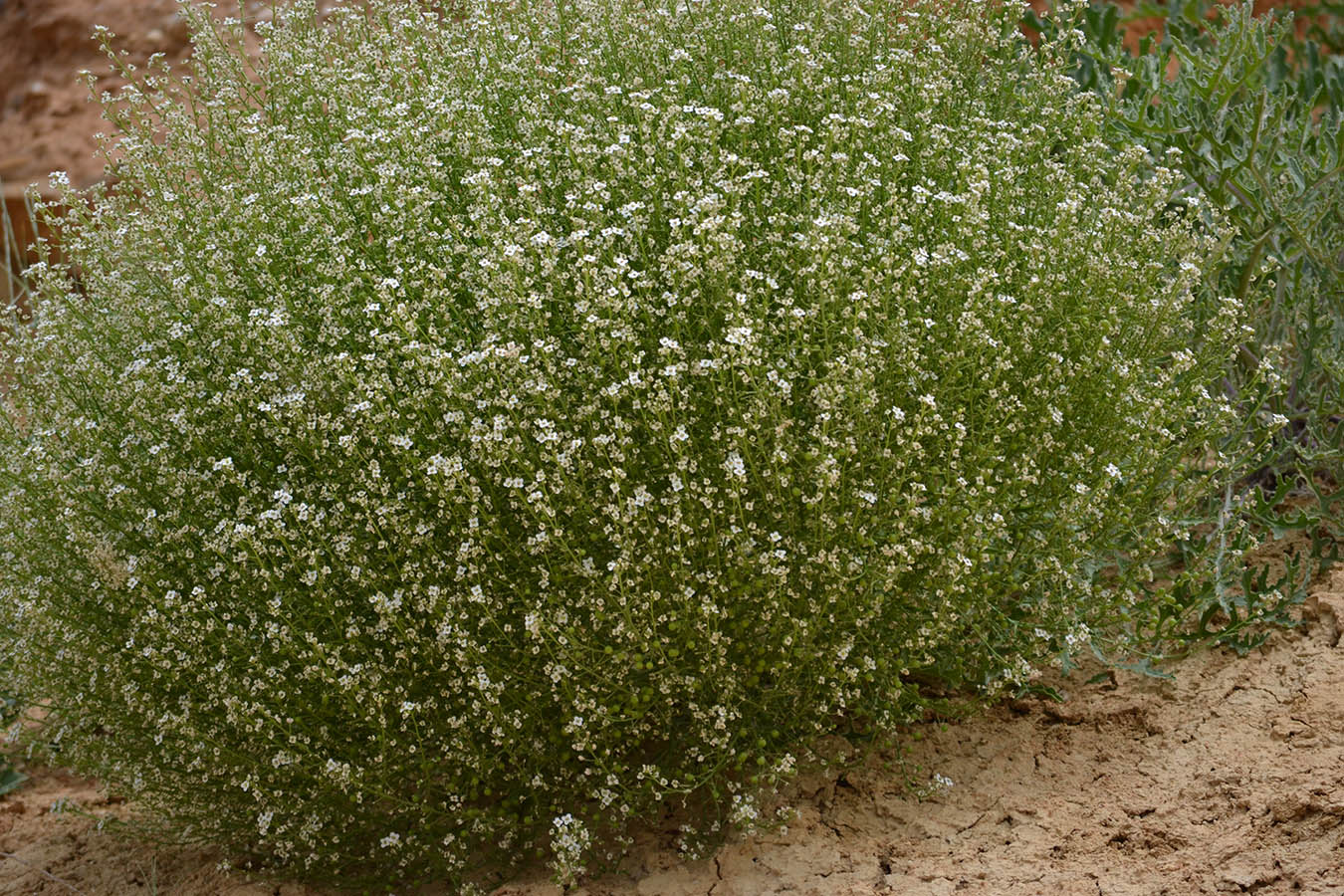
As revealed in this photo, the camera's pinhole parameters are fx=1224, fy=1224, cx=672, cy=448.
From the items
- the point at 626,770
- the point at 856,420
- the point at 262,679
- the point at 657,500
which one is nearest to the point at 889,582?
the point at 856,420

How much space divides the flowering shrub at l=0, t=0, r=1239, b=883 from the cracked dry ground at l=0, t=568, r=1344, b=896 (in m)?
0.20

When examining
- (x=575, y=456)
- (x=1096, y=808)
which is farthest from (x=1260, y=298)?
(x=575, y=456)

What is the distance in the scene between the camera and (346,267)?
3.03m

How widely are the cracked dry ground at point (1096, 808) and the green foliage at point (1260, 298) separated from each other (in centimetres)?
17

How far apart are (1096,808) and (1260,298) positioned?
1.71m

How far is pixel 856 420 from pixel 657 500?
0.51m

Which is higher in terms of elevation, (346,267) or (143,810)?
(346,267)

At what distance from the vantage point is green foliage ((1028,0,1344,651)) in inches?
133

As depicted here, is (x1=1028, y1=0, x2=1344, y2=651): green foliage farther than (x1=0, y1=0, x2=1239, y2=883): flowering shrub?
Yes

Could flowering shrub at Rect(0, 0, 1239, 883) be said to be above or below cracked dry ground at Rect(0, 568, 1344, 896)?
above

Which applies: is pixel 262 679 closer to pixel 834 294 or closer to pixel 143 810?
pixel 143 810

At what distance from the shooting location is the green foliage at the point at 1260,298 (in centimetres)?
338

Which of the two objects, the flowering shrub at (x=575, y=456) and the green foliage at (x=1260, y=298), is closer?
the flowering shrub at (x=575, y=456)

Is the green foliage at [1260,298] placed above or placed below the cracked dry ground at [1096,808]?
above
